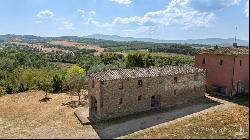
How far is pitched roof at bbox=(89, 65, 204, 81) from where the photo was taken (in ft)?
117

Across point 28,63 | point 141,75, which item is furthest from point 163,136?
point 28,63

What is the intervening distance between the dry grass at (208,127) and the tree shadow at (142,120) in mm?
1394

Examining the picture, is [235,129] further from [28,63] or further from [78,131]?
[28,63]

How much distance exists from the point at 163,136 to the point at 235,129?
711 centimetres

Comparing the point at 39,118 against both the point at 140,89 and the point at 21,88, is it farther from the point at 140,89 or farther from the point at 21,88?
the point at 21,88

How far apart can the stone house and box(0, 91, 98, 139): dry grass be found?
130 inches

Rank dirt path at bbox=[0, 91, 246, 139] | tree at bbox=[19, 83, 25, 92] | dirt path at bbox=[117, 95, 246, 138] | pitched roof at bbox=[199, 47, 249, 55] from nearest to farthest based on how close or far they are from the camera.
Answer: dirt path at bbox=[0, 91, 246, 139], dirt path at bbox=[117, 95, 246, 138], pitched roof at bbox=[199, 47, 249, 55], tree at bbox=[19, 83, 25, 92]

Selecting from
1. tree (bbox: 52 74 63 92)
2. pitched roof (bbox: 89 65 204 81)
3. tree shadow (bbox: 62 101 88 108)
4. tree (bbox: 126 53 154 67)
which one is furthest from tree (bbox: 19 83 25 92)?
tree (bbox: 126 53 154 67)

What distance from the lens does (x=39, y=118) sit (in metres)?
37.2

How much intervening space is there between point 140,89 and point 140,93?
0.46 meters

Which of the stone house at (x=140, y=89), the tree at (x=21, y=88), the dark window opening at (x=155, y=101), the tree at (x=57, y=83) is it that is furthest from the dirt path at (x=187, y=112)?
the tree at (x=21, y=88)

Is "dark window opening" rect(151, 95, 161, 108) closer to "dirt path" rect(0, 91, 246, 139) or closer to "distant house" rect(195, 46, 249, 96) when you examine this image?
"dirt path" rect(0, 91, 246, 139)

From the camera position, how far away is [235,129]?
30406 millimetres

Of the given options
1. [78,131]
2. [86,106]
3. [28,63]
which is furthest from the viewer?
[28,63]
